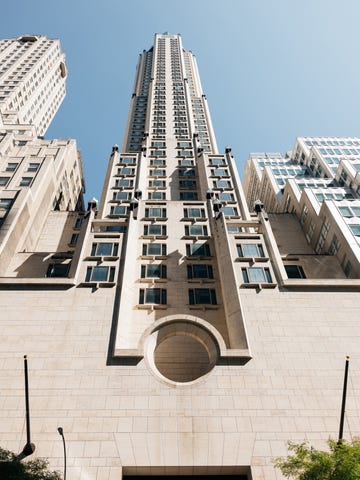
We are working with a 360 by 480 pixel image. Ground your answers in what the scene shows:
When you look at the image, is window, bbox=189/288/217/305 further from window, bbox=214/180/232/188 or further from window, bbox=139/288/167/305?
window, bbox=214/180/232/188

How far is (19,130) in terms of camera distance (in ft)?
255

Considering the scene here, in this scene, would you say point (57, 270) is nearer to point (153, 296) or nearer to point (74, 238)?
point (74, 238)

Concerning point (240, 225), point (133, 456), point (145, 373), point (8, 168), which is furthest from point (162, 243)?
point (8, 168)

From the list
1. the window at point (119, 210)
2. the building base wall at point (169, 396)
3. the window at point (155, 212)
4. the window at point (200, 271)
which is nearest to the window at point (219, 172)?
the window at point (119, 210)

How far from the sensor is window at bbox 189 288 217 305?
36344 millimetres

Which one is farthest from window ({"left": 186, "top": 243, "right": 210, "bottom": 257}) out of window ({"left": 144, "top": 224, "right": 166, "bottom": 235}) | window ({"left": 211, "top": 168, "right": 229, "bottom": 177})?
window ({"left": 211, "top": 168, "right": 229, "bottom": 177})

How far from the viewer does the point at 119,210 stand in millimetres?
55375

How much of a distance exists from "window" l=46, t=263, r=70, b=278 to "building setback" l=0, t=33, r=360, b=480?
0.29 metres

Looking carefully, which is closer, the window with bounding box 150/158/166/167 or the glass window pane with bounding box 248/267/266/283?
the glass window pane with bounding box 248/267/266/283

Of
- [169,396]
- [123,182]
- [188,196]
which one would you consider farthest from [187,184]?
[169,396]

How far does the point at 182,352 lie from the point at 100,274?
40.1 ft

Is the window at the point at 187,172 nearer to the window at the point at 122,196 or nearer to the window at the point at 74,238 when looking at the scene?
the window at the point at 122,196

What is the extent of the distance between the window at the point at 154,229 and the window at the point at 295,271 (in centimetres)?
1773

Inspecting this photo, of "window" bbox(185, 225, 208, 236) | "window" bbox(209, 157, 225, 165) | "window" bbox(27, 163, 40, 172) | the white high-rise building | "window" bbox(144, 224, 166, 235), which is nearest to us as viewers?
"window" bbox(144, 224, 166, 235)
